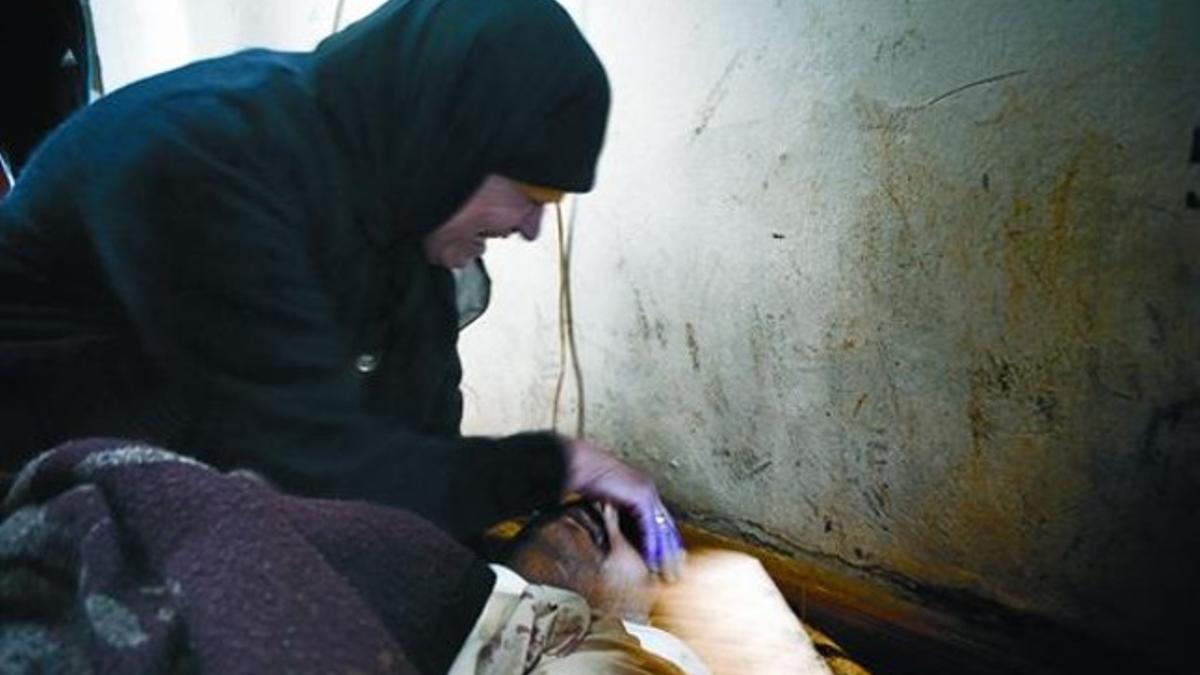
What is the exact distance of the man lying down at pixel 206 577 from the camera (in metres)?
0.49

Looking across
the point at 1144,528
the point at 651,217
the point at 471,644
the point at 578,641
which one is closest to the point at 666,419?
the point at 651,217

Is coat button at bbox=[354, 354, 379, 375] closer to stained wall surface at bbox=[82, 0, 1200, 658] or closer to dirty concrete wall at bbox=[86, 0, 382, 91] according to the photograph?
stained wall surface at bbox=[82, 0, 1200, 658]

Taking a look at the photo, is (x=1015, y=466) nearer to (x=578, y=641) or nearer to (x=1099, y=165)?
(x=1099, y=165)

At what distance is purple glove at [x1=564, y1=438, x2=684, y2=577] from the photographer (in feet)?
3.79

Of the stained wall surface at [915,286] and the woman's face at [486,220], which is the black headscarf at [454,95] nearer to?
the woman's face at [486,220]

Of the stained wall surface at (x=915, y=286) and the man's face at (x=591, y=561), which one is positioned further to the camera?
the stained wall surface at (x=915, y=286)

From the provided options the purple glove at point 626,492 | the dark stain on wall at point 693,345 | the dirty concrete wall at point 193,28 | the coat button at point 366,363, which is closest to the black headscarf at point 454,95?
the coat button at point 366,363

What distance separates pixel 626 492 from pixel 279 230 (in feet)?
1.75

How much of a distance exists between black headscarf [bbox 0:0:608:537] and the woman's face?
31 millimetres

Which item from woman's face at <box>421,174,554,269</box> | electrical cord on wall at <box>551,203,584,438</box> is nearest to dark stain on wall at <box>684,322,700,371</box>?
electrical cord on wall at <box>551,203,584,438</box>

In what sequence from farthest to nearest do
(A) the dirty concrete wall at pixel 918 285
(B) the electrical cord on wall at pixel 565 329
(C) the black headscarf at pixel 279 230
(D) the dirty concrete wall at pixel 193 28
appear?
(D) the dirty concrete wall at pixel 193 28, (B) the electrical cord on wall at pixel 565 329, (A) the dirty concrete wall at pixel 918 285, (C) the black headscarf at pixel 279 230

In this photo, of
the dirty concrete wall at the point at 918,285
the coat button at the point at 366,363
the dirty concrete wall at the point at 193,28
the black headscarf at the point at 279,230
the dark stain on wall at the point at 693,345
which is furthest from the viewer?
the dirty concrete wall at the point at 193,28

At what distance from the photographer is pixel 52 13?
2.29m

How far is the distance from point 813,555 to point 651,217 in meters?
0.68
